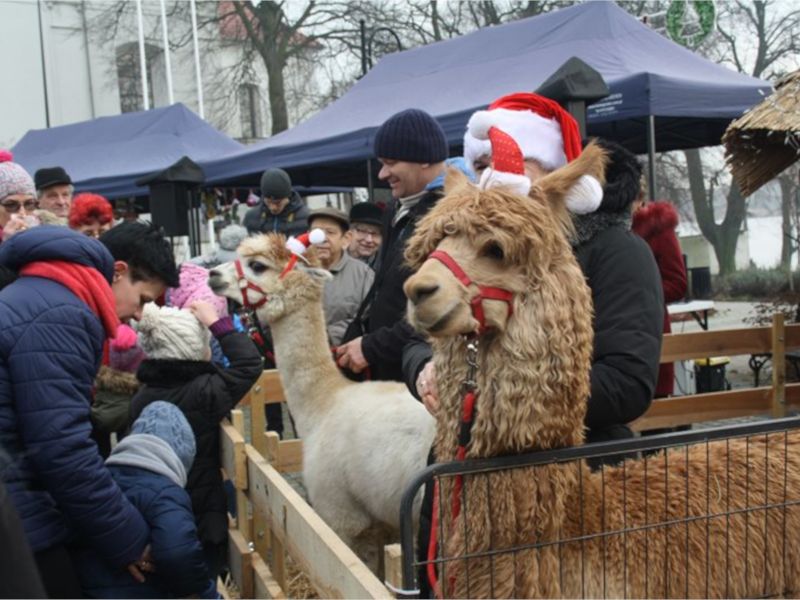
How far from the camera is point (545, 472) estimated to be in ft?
5.85

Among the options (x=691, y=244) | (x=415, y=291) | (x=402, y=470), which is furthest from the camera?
(x=691, y=244)

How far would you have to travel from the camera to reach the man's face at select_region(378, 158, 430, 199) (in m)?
3.35

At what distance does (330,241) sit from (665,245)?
7.84ft

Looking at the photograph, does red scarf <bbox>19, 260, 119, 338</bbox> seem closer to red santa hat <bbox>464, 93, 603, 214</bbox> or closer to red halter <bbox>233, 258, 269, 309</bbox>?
red santa hat <bbox>464, 93, 603, 214</bbox>

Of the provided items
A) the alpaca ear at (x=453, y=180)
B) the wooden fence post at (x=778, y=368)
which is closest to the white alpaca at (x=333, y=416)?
the alpaca ear at (x=453, y=180)

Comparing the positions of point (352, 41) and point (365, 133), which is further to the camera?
point (352, 41)

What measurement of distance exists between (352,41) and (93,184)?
34.8 ft

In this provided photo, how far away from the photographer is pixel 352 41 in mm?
22844

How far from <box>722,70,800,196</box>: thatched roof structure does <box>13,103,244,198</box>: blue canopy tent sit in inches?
423

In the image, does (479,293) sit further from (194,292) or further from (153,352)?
(194,292)

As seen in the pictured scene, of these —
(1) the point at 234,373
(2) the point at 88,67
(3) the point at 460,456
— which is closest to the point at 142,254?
(1) the point at 234,373

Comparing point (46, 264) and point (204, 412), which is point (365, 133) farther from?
point (46, 264)

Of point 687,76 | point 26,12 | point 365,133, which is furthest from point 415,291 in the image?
point 26,12

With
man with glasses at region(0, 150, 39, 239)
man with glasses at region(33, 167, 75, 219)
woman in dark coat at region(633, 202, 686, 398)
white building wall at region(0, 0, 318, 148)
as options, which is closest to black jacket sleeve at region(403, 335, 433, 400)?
man with glasses at region(0, 150, 39, 239)
